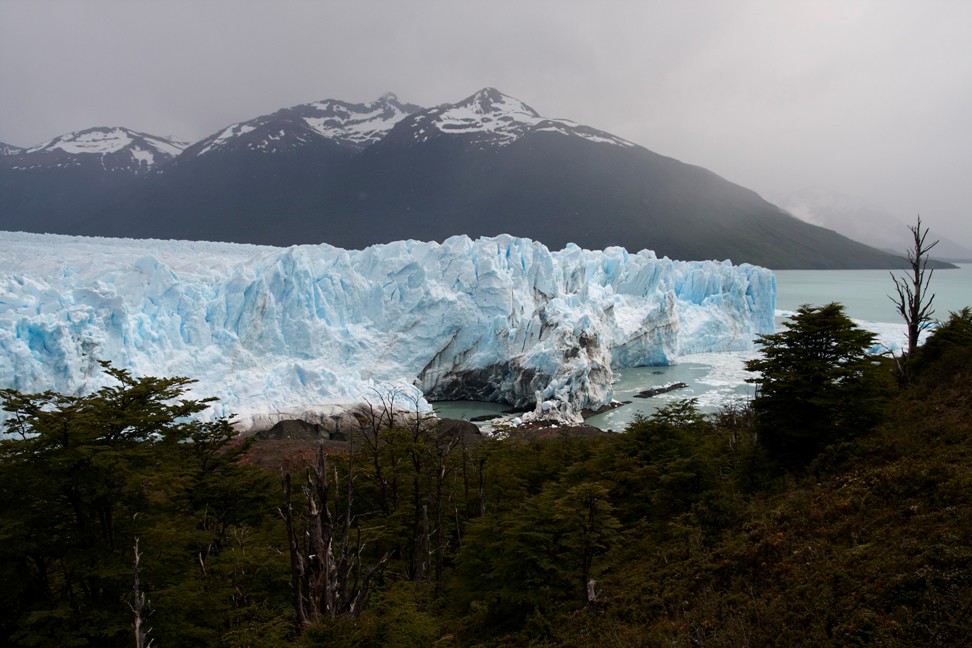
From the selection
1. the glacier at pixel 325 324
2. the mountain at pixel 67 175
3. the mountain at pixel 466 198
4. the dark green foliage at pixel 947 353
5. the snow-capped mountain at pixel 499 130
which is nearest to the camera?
the dark green foliage at pixel 947 353

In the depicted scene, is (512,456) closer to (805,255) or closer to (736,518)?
(736,518)

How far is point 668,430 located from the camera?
36.7 feet

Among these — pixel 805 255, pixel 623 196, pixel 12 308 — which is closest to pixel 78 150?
pixel 623 196

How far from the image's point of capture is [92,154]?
593 ft

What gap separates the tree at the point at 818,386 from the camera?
855 centimetres

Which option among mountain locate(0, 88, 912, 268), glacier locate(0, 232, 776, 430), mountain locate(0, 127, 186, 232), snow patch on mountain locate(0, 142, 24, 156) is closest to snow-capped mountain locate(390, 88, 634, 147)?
mountain locate(0, 88, 912, 268)

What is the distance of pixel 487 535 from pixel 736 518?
3576 millimetres

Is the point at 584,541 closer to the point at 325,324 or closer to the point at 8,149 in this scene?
the point at 325,324

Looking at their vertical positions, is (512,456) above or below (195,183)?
below

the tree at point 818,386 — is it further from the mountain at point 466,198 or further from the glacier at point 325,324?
the mountain at point 466,198

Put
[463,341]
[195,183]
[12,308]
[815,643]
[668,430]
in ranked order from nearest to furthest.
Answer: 1. [815,643]
2. [668,430]
3. [12,308]
4. [463,341]
5. [195,183]

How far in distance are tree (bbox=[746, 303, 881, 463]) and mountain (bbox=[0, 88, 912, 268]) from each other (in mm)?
120463

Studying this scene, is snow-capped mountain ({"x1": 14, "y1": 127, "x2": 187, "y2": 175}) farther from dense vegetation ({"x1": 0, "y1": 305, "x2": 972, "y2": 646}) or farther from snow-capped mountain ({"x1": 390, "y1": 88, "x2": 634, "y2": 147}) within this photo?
dense vegetation ({"x1": 0, "y1": 305, "x2": 972, "y2": 646})

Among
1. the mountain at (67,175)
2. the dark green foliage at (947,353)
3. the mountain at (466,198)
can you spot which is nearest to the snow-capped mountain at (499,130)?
the mountain at (466,198)
